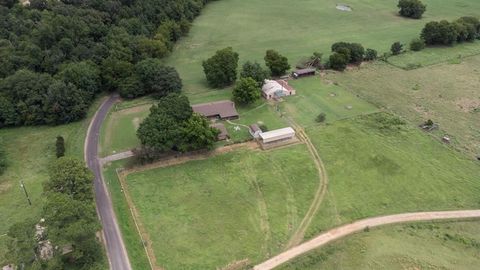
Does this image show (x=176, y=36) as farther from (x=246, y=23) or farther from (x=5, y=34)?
(x=5, y=34)

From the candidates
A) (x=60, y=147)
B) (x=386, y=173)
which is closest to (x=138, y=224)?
(x=60, y=147)

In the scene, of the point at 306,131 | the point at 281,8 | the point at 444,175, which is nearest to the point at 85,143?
the point at 306,131

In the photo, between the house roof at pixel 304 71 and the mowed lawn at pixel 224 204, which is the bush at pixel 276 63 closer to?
the house roof at pixel 304 71

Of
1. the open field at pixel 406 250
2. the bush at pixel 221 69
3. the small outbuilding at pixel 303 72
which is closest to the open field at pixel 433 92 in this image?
the small outbuilding at pixel 303 72

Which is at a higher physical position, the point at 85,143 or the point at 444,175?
the point at 85,143

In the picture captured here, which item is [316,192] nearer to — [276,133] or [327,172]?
[327,172]

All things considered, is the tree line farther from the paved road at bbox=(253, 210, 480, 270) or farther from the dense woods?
the dense woods
